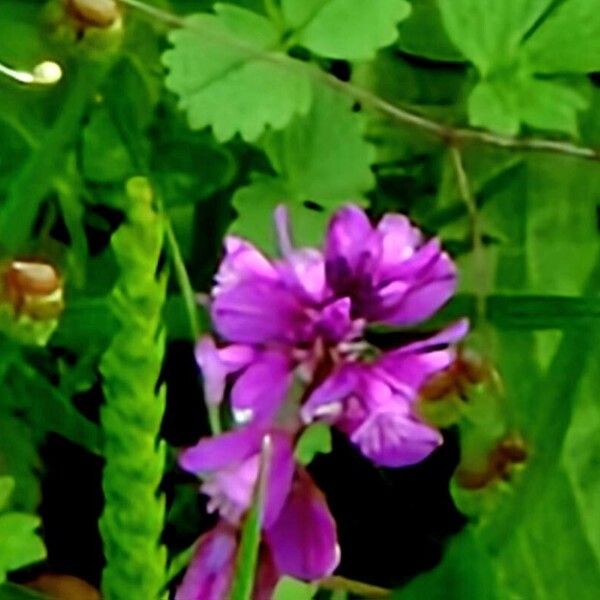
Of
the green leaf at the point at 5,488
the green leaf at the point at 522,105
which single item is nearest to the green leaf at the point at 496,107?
the green leaf at the point at 522,105

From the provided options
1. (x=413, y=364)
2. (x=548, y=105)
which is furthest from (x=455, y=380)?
(x=548, y=105)

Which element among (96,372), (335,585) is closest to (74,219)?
(96,372)

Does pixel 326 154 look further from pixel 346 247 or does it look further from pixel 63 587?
pixel 63 587

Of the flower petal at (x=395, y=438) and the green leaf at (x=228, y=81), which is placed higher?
the green leaf at (x=228, y=81)

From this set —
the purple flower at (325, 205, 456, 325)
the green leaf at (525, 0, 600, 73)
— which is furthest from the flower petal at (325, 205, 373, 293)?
the green leaf at (525, 0, 600, 73)

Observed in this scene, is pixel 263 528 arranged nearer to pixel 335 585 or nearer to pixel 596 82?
pixel 335 585

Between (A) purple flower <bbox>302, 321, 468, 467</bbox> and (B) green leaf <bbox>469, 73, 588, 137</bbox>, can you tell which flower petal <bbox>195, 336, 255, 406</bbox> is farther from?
(B) green leaf <bbox>469, 73, 588, 137</bbox>

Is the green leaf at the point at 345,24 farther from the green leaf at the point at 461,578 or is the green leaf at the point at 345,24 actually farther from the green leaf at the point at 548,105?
the green leaf at the point at 461,578
